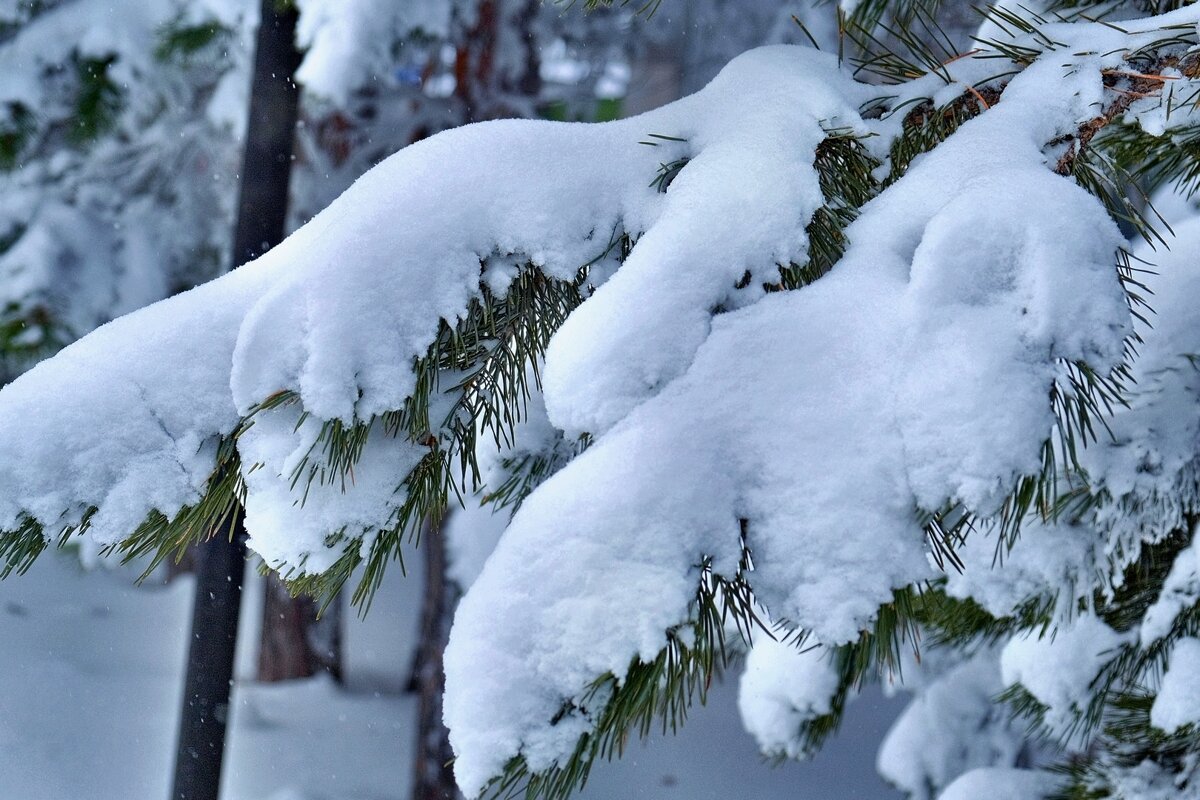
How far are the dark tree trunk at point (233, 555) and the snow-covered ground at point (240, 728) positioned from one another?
7.63 feet

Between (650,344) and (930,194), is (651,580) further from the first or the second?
(930,194)

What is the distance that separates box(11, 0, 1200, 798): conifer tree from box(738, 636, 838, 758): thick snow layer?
175 centimetres

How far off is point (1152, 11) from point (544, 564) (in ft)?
5.81

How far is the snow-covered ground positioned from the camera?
236 inches

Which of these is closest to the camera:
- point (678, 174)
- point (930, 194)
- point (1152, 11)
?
point (930, 194)

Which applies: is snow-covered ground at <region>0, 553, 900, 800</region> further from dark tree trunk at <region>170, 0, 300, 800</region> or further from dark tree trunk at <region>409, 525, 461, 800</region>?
dark tree trunk at <region>170, 0, 300, 800</region>

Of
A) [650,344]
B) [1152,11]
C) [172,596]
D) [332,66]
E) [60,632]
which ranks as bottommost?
[172,596]

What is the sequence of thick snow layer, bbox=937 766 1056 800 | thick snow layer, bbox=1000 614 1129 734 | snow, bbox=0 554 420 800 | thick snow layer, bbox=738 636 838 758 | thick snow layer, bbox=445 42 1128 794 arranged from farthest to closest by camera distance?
snow, bbox=0 554 420 800 < thick snow layer, bbox=738 636 838 758 < thick snow layer, bbox=937 766 1056 800 < thick snow layer, bbox=1000 614 1129 734 < thick snow layer, bbox=445 42 1128 794

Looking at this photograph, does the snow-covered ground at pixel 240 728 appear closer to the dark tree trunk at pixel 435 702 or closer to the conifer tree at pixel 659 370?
the dark tree trunk at pixel 435 702

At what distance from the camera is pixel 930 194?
1.14m

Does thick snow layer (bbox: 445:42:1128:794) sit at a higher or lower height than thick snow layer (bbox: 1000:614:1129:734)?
higher

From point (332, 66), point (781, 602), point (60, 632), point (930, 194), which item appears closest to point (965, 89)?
point (930, 194)

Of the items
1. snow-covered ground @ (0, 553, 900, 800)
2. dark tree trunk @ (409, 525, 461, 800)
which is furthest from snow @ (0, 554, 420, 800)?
dark tree trunk @ (409, 525, 461, 800)

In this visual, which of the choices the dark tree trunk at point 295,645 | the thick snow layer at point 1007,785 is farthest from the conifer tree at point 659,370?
the dark tree trunk at point 295,645
